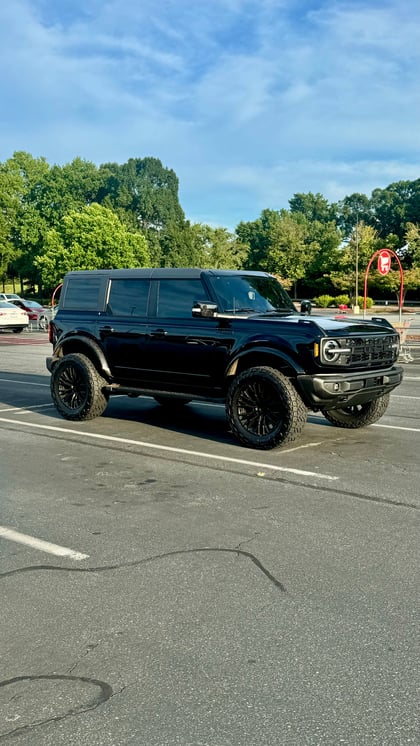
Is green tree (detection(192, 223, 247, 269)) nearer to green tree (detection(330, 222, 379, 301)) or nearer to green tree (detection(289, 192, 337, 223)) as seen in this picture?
green tree (detection(330, 222, 379, 301))

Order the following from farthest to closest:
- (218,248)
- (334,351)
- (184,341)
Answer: (218,248)
(184,341)
(334,351)

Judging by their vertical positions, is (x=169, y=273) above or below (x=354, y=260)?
below

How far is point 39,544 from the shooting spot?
4.56m

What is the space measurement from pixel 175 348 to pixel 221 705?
5764mm

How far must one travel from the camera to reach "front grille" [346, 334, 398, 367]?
24.0 ft

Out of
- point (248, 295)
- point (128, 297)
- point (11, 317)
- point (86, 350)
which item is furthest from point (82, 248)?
point (248, 295)

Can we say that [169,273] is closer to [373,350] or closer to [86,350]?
[86,350]

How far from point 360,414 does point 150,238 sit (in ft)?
314

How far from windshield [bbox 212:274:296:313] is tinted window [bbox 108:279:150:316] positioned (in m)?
1.07

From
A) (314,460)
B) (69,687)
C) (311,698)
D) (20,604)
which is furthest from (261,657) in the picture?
(314,460)

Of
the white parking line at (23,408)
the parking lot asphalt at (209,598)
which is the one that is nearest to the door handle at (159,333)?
the parking lot asphalt at (209,598)

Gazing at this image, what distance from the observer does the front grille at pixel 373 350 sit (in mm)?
7328

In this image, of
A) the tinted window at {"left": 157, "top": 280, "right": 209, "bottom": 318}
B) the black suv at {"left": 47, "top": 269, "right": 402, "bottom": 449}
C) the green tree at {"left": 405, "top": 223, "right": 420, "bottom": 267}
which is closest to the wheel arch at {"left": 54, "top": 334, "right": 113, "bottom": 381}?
the black suv at {"left": 47, "top": 269, "right": 402, "bottom": 449}

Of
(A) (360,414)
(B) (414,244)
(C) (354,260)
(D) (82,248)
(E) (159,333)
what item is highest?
(B) (414,244)
